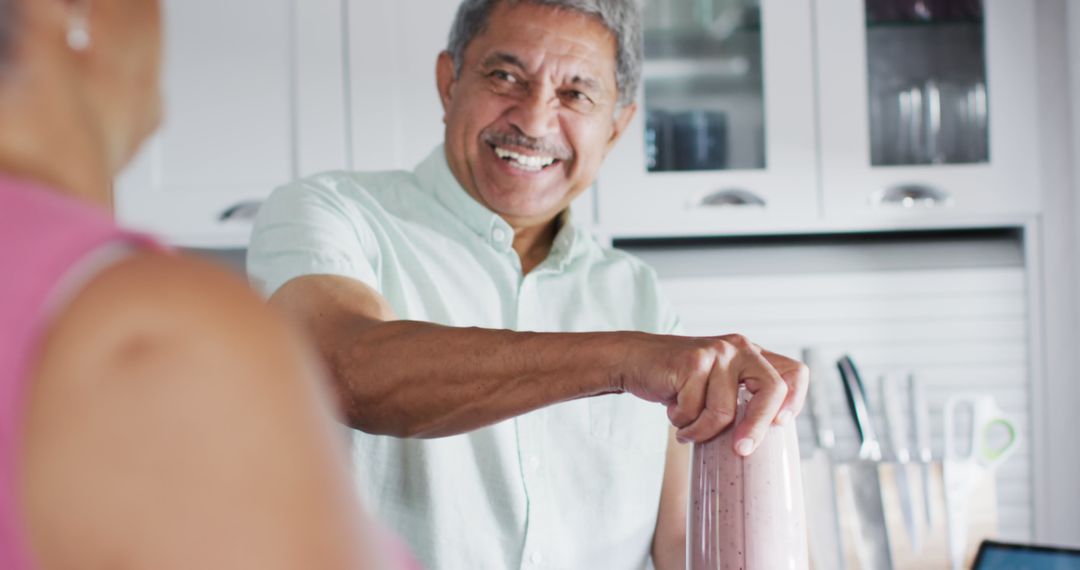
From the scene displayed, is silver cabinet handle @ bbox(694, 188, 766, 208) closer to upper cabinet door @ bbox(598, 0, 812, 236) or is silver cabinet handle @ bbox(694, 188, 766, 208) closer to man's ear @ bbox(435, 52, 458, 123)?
upper cabinet door @ bbox(598, 0, 812, 236)

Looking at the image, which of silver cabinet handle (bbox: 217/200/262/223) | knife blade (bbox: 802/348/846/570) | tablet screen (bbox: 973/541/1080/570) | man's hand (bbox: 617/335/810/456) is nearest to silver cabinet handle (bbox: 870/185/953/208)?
knife blade (bbox: 802/348/846/570)

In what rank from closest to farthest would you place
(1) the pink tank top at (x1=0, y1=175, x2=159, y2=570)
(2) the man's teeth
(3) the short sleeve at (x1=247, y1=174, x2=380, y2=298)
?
(1) the pink tank top at (x1=0, y1=175, x2=159, y2=570), (3) the short sleeve at (x1=247, y1=174, x2=380, y2=298), (2) the man's teeth

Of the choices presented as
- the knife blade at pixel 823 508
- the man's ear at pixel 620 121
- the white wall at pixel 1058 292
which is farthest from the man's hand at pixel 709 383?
the white wall at pixel 1058 292

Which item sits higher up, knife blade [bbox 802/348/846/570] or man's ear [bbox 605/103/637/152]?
man's ear [bbox 605/103/637/152]

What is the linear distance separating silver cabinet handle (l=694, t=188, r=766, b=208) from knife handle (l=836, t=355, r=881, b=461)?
315 millimetres

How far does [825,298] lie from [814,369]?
17 cm

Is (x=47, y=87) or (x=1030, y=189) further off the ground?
(x=1030, y=189)

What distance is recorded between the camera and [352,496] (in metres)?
0.27

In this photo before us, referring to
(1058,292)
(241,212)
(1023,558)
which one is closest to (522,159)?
(1023,558)

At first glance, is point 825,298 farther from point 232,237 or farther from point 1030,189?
point 232,237

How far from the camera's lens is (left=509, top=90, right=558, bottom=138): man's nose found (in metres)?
1.25

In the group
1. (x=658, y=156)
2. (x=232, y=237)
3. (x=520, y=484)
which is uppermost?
(x=658, y=156)

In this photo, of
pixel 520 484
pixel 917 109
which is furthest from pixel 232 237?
pixel 917 109

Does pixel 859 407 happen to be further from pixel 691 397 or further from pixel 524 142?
pixel 691 397
